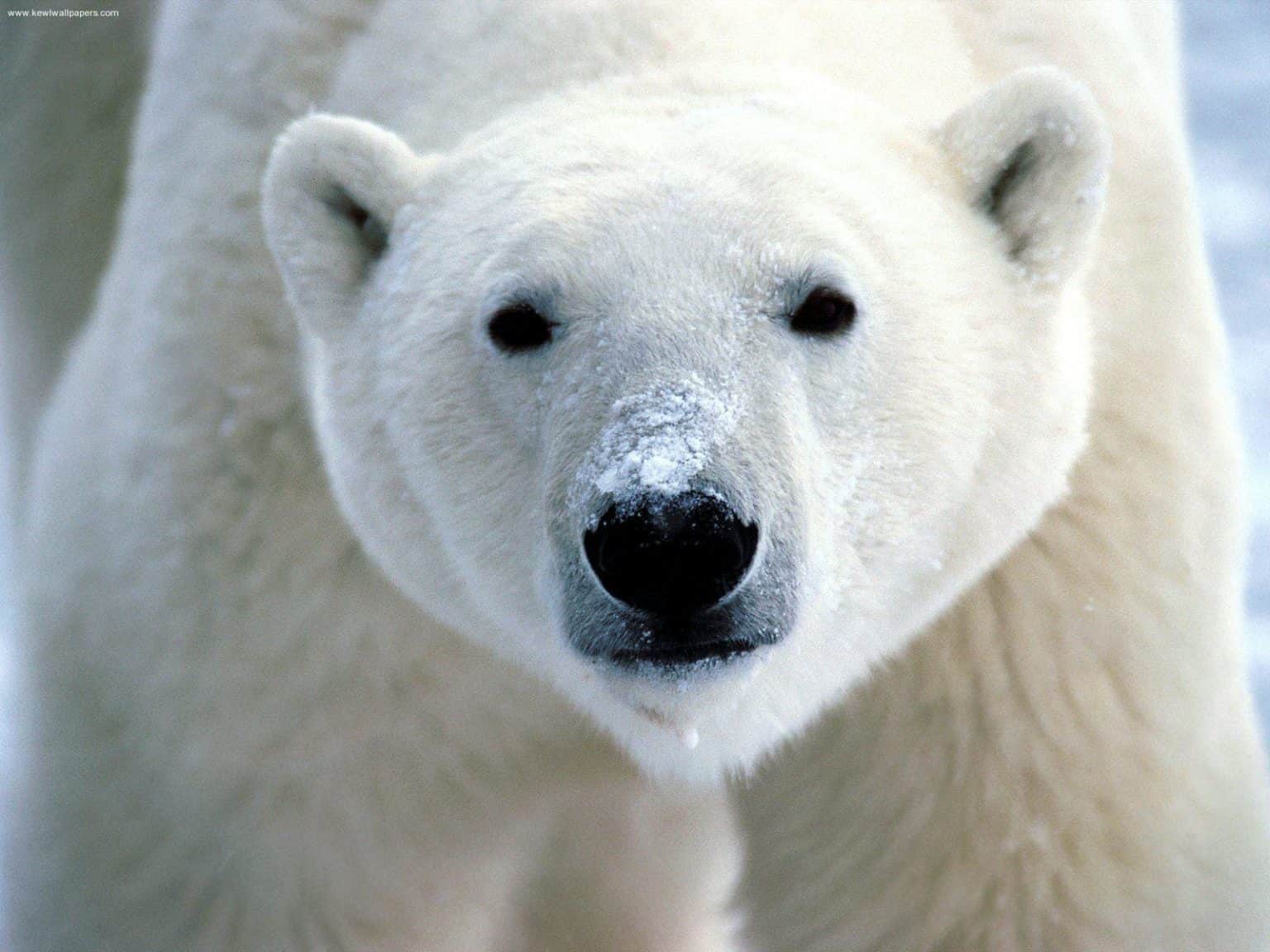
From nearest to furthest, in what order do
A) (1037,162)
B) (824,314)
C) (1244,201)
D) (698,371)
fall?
(698,371) < (824,314) < (1037,162) < (1244,201)

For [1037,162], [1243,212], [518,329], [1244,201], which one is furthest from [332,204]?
[1244,201]

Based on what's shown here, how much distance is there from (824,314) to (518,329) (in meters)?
0.37

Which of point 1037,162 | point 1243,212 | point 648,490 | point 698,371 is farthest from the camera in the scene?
point 1243,212

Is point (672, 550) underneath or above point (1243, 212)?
above

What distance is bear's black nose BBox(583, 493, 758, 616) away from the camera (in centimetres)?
208

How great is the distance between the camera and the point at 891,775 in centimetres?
303

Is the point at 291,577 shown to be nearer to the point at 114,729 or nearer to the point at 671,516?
the point at 114,729

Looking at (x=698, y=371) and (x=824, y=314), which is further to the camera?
(x=824, y=314)

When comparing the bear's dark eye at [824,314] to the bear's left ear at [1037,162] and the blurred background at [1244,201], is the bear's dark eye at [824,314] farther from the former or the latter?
the blurred background at [1244,201]

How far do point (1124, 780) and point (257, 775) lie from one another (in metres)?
1.31

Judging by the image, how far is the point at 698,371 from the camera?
224cm

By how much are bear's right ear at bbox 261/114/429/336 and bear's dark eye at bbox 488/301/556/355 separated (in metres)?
0.32

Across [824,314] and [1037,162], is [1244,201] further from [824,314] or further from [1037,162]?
[824,314]

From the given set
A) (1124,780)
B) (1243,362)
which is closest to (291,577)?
(1124,780)
